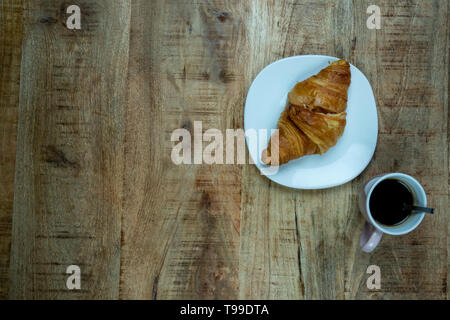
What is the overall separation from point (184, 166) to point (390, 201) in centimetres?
54

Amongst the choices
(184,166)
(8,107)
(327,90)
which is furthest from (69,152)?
(327,90)

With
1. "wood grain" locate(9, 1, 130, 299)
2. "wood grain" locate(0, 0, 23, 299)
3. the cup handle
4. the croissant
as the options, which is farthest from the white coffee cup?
"wood grain" locate(0, 0, 23, 299)

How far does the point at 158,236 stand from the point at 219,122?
0.36 metres

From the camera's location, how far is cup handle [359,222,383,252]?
0.88m

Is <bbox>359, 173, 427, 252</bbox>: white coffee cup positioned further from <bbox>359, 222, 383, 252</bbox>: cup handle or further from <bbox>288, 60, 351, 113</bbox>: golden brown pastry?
<bbox>288, 60, 351, 113</bbox>: golden brown pastry

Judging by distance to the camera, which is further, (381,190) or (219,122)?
(219,122)

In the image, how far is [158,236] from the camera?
38.5 inches

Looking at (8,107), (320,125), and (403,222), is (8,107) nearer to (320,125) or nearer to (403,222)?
(320,125)

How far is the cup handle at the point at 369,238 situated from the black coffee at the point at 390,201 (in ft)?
0.12

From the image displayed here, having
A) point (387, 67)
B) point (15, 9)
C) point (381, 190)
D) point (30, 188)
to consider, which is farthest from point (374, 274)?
point (15, 9)

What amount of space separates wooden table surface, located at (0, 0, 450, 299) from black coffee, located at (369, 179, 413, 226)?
0.35 feet

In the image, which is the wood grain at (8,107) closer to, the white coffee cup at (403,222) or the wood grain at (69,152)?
the wood grain at (69,152)

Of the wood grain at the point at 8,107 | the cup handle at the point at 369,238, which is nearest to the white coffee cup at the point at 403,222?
the cup handle at the point at 369,238

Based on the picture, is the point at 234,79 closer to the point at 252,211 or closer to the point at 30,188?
the point at 252,211
